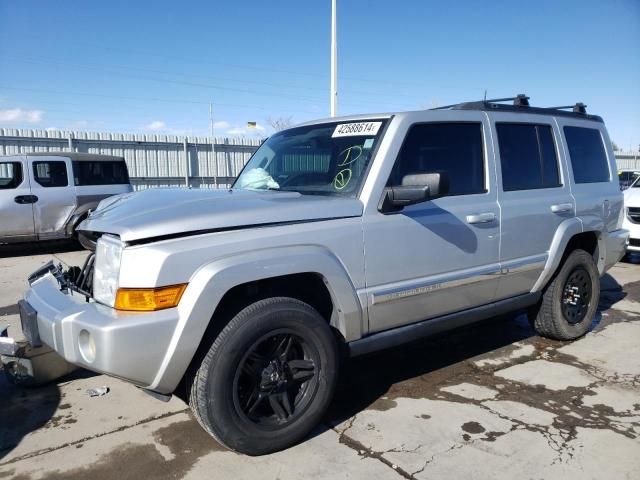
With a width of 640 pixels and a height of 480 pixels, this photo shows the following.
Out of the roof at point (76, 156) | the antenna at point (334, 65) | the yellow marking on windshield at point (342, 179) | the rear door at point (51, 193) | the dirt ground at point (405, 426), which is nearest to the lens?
the dirt ground at point (405, 426)

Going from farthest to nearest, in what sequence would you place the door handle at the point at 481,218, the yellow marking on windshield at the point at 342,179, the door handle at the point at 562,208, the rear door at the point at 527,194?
the door handle at the point at 562,208, the rear door at the point at 527,194, the door handle at the point at 481,218, the yellow marking on windshield at the point at 342,179

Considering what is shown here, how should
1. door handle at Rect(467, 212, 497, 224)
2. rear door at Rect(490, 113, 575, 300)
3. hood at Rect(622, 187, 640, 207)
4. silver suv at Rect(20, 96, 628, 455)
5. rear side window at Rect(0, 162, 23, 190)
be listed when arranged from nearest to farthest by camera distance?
silver suv at Rect(20, 96, 628, 455), door handle at Rect(467, 212, 497, 224), rear door at Rect(490, 113, 575, 300), hood at Rect(622, 187, 640, 207), rear side window at Rect(0, 162, 23, 190)

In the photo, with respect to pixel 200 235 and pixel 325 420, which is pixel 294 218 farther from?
pixel 325 420

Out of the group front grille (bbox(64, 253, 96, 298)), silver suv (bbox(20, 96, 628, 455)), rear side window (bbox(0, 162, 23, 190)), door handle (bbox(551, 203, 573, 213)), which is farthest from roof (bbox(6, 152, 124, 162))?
door handle (bbox(551, 203, 573, 213))

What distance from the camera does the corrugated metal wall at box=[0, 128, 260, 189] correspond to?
14328mm

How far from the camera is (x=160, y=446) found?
3055mm

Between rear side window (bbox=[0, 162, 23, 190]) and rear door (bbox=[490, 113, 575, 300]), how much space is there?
8901 mm

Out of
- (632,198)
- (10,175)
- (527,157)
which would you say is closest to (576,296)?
(527,157)

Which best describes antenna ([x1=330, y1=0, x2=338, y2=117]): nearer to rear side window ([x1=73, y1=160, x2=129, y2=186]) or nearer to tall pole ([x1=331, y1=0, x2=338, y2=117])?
tall pole ([x1=331, y1=0, x2=338, y2=117])

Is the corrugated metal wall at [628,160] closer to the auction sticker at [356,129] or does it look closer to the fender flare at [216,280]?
the auction sticker at [356,129]

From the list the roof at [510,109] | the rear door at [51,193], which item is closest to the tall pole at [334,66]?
the rear door at [51,193]

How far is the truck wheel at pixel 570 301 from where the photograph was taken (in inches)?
184

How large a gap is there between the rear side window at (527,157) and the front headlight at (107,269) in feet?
9.29

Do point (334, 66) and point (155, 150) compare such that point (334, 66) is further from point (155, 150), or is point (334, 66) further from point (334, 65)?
point (155, 150)
